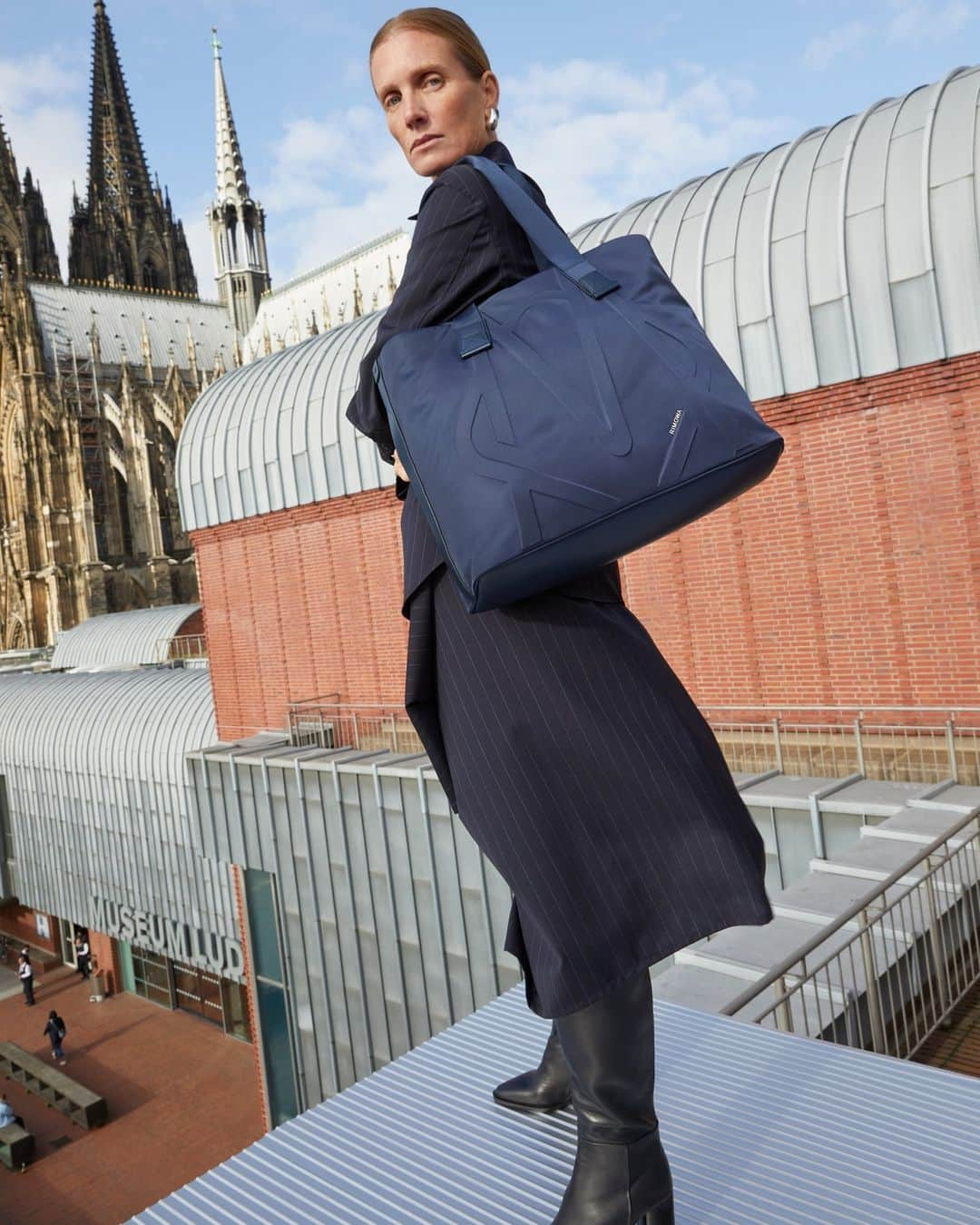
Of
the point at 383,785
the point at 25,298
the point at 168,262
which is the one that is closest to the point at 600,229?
the point at 383,785

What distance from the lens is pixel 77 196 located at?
73188 mm

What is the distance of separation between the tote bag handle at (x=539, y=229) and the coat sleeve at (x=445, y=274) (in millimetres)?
56

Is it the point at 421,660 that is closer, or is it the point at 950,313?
the point at 421,660

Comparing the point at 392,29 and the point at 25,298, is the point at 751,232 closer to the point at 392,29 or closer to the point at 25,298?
the point at 392,29

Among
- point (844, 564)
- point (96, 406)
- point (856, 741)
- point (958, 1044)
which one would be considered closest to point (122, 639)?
point (96, 406)

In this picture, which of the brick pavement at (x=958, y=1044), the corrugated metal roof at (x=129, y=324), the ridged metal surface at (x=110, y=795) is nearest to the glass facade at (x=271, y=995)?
the ridged metal surface at (x=110, y=795)

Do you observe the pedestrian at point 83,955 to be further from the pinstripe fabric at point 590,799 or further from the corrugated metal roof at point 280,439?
the pinstripe fabric at point 590,799

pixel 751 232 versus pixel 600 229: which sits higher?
pixel 600 229

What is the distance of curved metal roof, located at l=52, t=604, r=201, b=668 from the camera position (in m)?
33.6

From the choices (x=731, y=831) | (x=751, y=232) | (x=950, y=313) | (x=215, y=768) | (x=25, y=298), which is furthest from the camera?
(x=25, y=298)

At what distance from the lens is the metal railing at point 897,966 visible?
4.48 meters

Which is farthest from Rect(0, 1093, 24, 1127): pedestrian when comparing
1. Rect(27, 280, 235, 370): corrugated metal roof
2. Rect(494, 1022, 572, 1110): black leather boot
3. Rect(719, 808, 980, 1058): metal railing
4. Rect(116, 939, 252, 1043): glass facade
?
Rect(27, 280, 235, 370): corrugated metal roof

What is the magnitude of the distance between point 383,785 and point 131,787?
30.2 feet

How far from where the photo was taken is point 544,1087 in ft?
8.85
